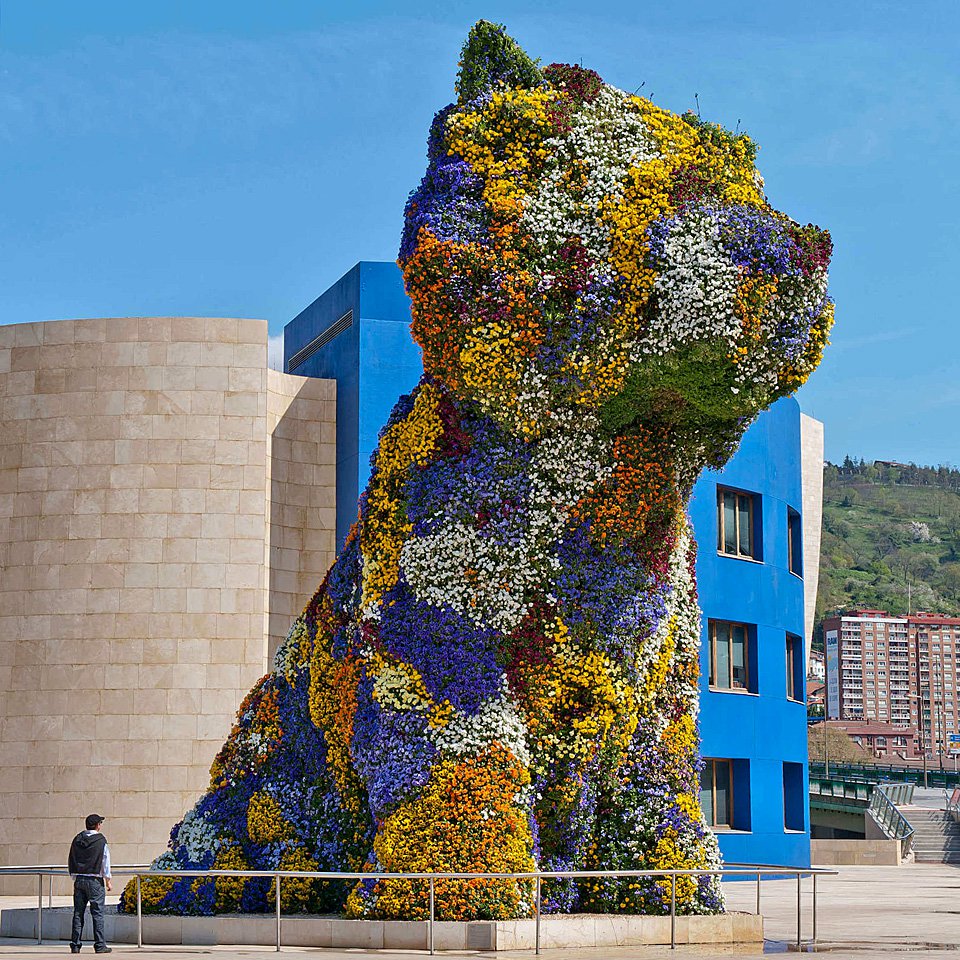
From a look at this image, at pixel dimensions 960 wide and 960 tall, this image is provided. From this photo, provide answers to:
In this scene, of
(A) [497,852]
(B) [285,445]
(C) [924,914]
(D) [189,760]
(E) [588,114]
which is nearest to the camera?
(A) [497,852]

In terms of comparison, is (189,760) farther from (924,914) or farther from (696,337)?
(696,337)

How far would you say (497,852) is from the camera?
12.2m

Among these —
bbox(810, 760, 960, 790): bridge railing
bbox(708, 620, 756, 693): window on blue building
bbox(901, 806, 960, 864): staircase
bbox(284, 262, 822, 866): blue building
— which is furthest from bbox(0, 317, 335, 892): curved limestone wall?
bbox(810, 760, 960, 790): bridge railing

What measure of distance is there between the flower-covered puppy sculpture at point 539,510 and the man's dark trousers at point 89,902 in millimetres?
689

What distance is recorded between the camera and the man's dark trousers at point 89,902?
513 inches

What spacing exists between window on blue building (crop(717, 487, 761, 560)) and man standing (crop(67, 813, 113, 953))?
21.1 m

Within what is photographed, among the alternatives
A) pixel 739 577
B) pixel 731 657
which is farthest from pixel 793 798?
pixel 739 577

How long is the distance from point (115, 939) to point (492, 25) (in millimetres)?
9292

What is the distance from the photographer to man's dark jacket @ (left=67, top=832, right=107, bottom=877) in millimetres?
13508

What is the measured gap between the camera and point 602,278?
40.9 ft

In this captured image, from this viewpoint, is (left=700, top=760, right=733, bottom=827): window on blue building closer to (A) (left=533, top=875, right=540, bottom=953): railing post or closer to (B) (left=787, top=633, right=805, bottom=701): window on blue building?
(B) (left=787, top=633, right=805, bottom=701): window on blue building

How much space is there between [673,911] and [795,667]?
79.2 feet

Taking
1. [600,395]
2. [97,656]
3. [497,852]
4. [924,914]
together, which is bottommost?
[924,914]

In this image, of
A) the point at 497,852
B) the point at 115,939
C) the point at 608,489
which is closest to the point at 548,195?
the point at 608,489
